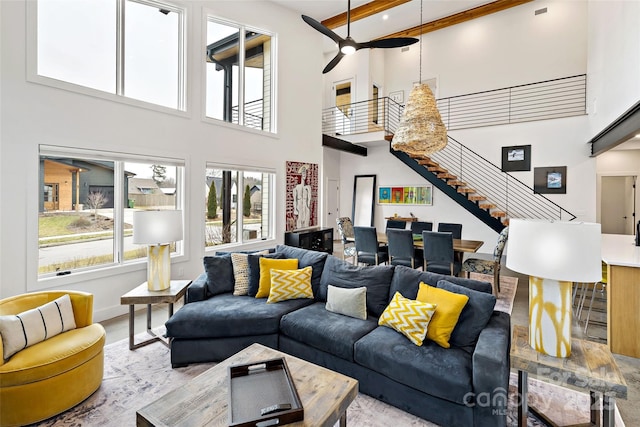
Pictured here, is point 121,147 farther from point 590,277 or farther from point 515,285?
point 515,285

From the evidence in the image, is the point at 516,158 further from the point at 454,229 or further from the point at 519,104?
the point at 454,229

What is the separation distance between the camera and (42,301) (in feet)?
8.00

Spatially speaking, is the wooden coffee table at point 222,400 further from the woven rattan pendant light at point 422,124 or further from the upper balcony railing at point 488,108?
the upper balcony railing at point 488,108

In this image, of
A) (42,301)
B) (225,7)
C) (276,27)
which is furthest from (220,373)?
(276,27)

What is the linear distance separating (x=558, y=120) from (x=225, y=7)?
7.18 meters

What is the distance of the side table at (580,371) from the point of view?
156cm

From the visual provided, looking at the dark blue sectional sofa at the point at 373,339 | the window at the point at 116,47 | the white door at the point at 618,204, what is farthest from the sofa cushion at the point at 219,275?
the white door at the point at 618,204

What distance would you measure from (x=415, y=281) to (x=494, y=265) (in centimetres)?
262

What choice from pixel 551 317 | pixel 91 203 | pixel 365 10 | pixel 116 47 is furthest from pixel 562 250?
pixel 365 10

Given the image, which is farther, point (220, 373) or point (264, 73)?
point (264, 73)

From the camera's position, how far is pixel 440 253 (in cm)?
445

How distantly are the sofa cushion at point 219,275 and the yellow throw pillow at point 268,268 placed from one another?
38 cm

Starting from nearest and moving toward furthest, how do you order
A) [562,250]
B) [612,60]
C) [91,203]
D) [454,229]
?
1. [562,250]
2. [91,203]
3. [612,60]
4. [454,229]

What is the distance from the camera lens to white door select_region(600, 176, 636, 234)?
763cm
